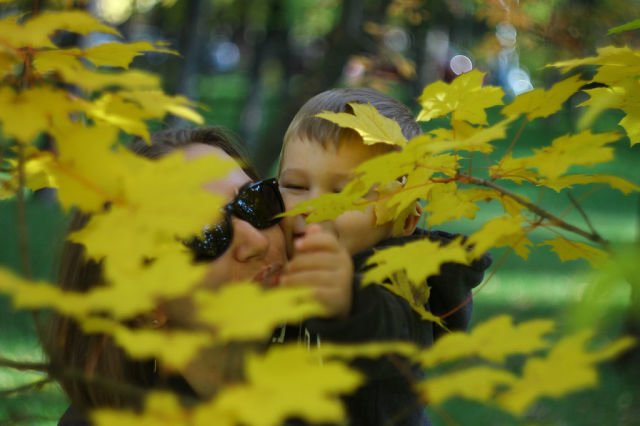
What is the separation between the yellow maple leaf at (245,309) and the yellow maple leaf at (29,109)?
0.28 metres

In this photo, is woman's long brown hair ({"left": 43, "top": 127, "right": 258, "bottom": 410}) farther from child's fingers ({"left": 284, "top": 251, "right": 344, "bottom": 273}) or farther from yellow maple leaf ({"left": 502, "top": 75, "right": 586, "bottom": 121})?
yellow maple leaf ({"left": 502, "top": 75, "right": 586, "bottom": 121})

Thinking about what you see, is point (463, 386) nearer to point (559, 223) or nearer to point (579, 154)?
point (559, 223)

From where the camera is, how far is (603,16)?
14.0 feet

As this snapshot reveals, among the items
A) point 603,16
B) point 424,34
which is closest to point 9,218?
point 603,16

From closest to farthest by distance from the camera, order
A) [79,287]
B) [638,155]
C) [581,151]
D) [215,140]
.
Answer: [581,151]
[79,287]
[215,140]
[638,155]

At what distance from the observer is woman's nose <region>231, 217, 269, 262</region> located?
1.34 m

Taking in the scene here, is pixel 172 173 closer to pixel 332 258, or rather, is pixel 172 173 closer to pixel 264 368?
pixel 264 368

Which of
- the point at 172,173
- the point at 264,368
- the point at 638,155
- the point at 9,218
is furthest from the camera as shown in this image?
the point at 638,155

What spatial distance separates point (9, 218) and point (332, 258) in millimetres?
8273

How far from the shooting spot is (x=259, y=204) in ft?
A: 4.67

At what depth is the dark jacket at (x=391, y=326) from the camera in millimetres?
985

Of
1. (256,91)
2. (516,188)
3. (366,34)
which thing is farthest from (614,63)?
(256,91)

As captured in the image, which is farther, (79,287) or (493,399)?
(79,287)

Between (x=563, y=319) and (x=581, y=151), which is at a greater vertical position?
(x=581, y=151)
